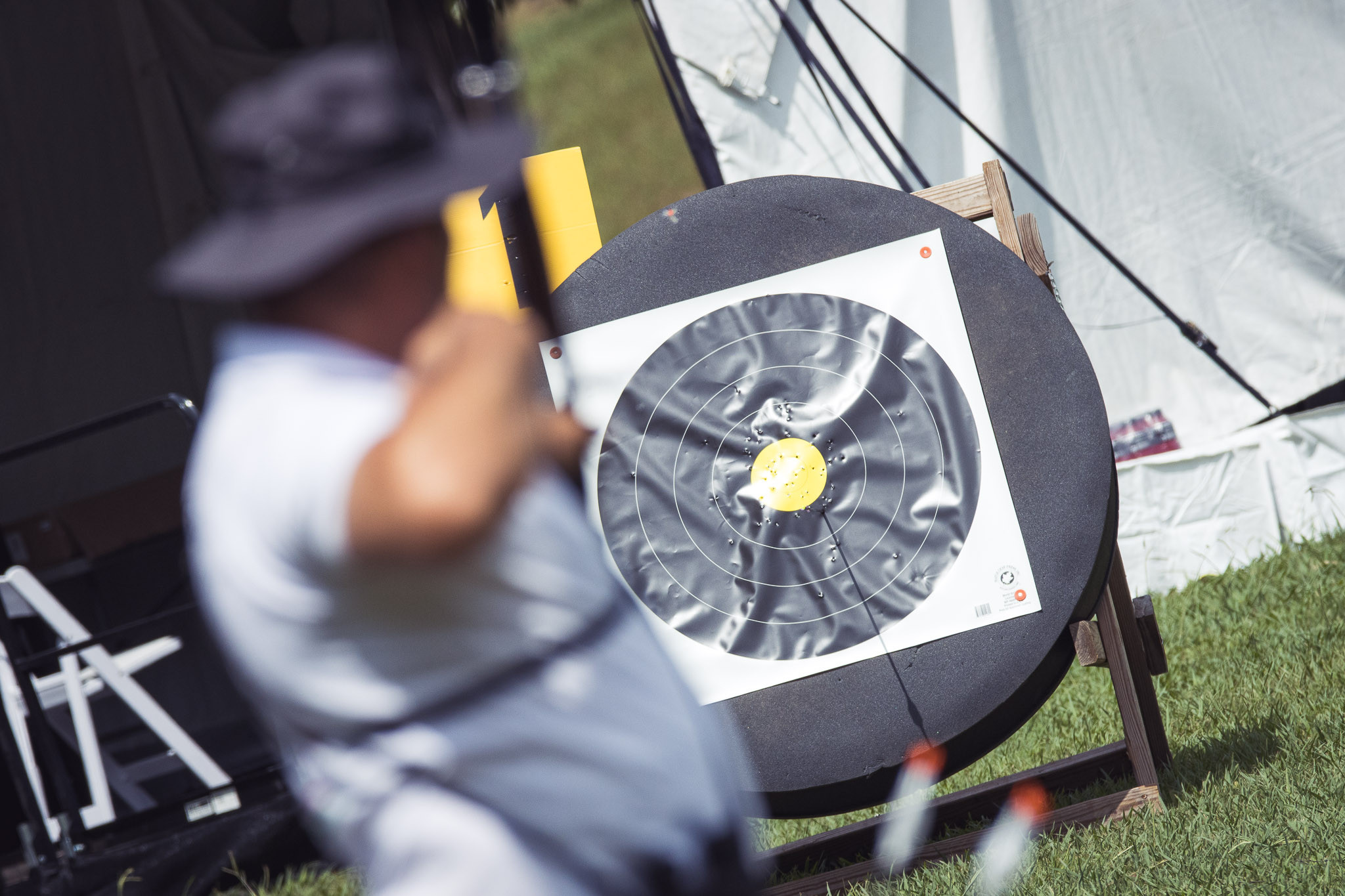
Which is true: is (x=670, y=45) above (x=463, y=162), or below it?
above

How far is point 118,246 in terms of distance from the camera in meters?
2.97

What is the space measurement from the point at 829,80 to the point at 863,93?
0.09 m

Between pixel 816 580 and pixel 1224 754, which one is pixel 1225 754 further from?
pixel 816 580

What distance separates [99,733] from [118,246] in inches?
49.8

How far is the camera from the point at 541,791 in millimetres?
596

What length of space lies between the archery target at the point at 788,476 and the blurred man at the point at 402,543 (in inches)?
39.6

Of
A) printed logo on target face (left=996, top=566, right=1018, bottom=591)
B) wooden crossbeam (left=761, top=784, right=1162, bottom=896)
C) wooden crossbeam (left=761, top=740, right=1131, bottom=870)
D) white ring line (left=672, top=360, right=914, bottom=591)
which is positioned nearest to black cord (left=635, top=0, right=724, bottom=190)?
white ring line (left=672, top=360, right=914, bottom=591)

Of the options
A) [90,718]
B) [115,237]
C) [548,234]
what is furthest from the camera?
[115,237]

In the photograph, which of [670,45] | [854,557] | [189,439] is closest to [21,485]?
[189,439]

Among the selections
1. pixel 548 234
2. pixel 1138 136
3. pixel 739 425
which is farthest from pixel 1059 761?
pixel 1138 136

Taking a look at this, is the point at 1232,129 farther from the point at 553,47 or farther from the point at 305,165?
the point at 553,47

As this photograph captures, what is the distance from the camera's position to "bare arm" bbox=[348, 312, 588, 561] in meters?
0.51

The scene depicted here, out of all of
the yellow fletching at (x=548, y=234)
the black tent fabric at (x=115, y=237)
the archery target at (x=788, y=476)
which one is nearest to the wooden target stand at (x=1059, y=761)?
the archery target at (x=788, y=476)

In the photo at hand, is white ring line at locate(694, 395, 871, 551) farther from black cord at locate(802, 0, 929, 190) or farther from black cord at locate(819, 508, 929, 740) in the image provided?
black cord at locate(802, 0, 929, 190)
